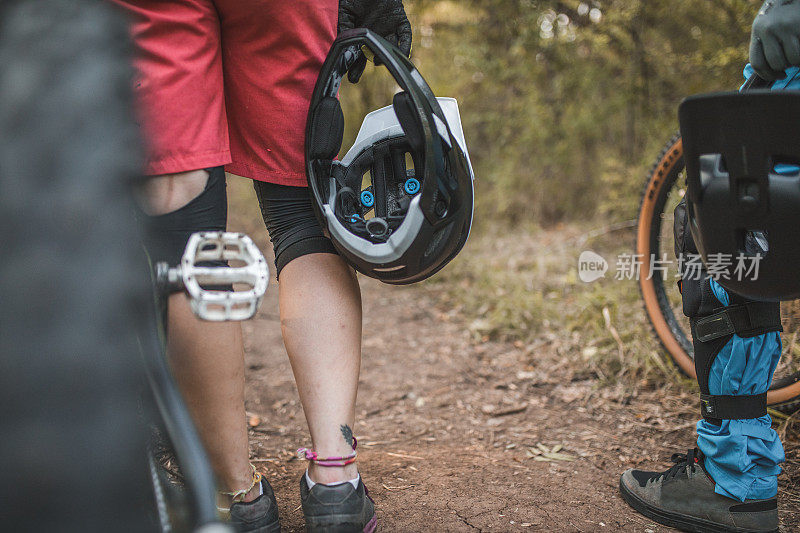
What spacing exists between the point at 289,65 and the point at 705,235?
82 cm

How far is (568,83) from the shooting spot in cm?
407

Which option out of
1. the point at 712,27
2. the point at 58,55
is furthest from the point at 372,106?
the point at 58,55

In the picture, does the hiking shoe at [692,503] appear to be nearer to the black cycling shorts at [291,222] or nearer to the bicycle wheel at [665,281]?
the bicycle wheel at [665,281]

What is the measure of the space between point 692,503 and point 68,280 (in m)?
1.38

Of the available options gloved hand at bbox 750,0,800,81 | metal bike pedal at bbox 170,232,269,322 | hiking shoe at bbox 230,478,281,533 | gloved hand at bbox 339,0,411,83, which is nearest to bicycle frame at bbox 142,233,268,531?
metal bike pedal at bbox 170,232,269,322

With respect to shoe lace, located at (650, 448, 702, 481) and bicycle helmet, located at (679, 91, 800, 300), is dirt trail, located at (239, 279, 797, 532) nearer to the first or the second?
shoe lace, located at (650, 448, 702, 481)

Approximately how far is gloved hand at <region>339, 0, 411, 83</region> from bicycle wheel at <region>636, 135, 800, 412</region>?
3.42 ft

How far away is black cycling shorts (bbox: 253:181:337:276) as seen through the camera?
124cm

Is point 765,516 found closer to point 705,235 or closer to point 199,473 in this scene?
point 705,235

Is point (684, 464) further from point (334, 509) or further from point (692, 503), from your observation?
point (334, 509)

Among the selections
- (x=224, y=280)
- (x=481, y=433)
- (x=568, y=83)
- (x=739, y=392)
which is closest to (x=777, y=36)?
(x=739, y=392)

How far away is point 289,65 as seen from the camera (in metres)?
1.17

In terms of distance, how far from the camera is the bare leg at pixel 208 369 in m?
1.06

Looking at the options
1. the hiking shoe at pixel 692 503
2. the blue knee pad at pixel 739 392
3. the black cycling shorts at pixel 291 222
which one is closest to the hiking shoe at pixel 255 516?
the black cycling shorts at pixel 291 222
